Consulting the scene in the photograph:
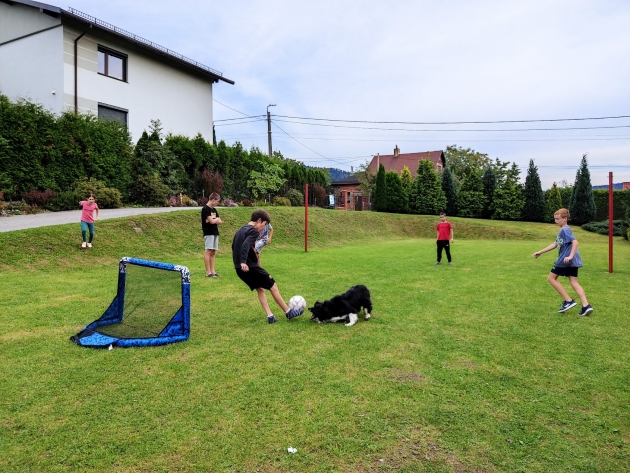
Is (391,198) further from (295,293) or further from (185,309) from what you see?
(185,309)

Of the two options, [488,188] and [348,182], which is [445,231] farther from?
[348,182]

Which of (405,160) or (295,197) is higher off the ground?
(405,160)

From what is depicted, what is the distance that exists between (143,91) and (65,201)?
40.6 ft

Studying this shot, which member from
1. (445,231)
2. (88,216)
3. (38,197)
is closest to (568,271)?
(445,231)

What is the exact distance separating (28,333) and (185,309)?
6.77 feet

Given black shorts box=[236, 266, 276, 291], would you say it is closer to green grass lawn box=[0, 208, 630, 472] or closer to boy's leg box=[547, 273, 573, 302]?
green grass lawn box=[0, 208, 630, 472]

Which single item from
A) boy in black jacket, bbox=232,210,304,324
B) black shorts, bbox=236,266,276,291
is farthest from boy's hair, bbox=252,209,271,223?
black shorts, bbox=236,266,276,291

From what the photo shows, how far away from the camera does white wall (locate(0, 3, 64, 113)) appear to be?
22000mm

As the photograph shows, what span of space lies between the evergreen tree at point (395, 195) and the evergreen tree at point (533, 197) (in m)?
9.62

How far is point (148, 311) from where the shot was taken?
519 centimetres

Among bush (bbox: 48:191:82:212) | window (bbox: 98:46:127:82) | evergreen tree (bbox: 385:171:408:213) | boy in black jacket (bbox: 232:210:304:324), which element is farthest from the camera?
evergreen tree (bbox: 385:171:408:213)

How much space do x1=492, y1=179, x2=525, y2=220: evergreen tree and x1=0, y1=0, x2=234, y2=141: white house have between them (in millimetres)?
25781

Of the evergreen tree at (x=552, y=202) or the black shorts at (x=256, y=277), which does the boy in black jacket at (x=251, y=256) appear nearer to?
the black shorts at (x=256, y=277)

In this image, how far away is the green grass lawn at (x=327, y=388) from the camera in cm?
272
